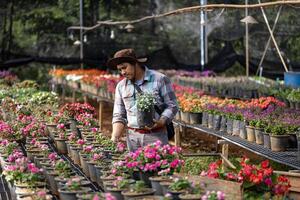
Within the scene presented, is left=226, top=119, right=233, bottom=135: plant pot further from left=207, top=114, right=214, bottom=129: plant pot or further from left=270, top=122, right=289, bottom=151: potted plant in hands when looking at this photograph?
left=270, top=122, right=289, bottom=151: potted plant in hands

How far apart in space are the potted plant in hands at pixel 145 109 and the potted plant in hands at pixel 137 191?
4.14ft

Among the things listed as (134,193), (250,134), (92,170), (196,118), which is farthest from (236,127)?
(134,193)

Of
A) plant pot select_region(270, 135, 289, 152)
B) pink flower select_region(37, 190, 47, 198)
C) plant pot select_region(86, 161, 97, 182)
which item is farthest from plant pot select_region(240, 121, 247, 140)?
pink flower select_region(37, 190, 47, 198)

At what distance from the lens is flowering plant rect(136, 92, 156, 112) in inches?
206

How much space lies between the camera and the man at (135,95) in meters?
5.37

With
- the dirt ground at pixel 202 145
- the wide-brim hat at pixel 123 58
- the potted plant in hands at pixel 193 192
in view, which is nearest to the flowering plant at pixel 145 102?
the wide-brim hat at pixel 123 58

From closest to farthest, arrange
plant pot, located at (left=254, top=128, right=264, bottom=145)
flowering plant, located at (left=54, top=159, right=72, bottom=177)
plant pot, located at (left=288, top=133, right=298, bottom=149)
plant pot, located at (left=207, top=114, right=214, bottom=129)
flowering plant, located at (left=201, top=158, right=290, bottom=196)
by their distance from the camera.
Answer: flowering plant, located at (left=201, top=158, right=290, bottom=196), flowering plant, located at (left=54, top=159, right=72, bottom=177), plant pot, located at (left=288, top=133, right=298, bottom=149), plant pot, located at (left=254, top=128, right=264, bottom=145), plant pot, located at (left=207, top=114, right=214, bottom=129)

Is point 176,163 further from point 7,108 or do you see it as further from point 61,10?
point 61,10

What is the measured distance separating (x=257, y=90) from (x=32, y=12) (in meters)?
13.7

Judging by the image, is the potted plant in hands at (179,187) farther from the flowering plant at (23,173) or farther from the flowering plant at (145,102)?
the flowering plant at (145,102)

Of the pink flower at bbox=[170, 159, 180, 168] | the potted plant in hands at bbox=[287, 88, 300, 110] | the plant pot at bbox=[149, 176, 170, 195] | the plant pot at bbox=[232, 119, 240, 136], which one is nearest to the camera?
the plant pot at bbox=[149, 176, 170, 195]

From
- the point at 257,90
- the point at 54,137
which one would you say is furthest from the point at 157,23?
the point at 54,137

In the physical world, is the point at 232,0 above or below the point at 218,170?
above

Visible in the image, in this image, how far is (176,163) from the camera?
4309 millimetres
